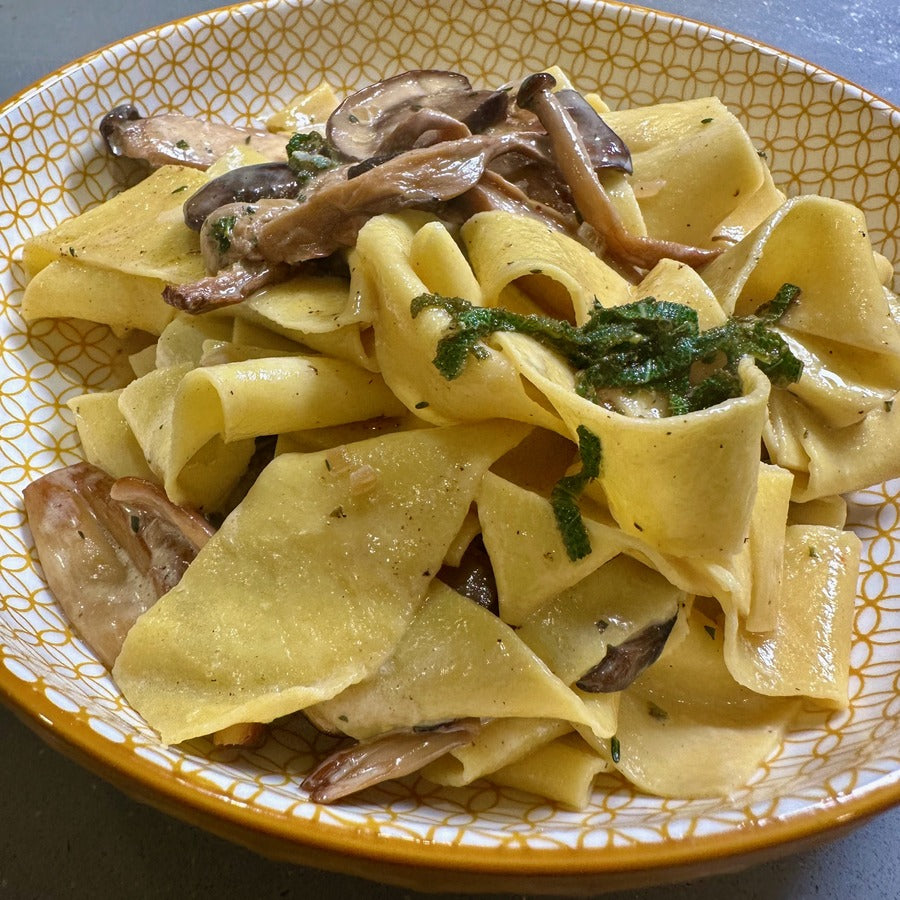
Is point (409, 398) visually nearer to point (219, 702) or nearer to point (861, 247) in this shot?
point (219, 702)

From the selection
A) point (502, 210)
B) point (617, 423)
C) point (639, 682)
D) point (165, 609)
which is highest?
point (502, 210)

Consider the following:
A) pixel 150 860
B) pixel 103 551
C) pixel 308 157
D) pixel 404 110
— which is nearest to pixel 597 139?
pixel 404 110

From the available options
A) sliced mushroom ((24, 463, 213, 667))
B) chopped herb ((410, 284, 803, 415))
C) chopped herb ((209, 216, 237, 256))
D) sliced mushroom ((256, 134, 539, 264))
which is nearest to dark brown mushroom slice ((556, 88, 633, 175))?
sliced mushroom ((256, 134, 539, 264))

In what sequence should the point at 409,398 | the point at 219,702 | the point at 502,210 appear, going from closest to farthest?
1. the point at 219,702
2. the point at 409,398
3. the point at 502,210

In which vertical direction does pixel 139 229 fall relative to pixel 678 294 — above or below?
below

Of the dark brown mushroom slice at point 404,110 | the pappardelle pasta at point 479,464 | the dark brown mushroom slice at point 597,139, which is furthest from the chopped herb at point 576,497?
the dark brown mushroom slice at point 404,110

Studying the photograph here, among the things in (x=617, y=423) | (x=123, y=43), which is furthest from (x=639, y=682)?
(x=123, y=43)

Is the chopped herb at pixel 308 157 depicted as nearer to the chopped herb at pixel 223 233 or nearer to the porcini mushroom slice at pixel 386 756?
the chopped herb at pixel 223 233

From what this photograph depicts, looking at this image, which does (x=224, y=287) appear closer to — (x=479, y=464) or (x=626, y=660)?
(x=479, y=464)
